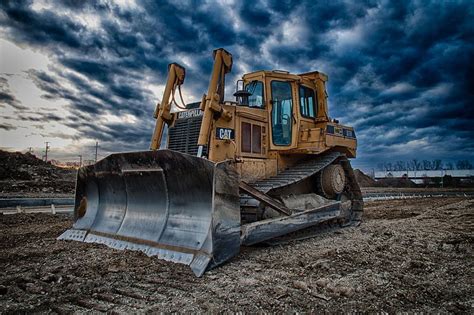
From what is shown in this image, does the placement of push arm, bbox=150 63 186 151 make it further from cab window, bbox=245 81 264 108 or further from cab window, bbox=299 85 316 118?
cab window, bbox=299 85 316 118

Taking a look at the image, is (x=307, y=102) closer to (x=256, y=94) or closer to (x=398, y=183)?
(x=256, y=94)

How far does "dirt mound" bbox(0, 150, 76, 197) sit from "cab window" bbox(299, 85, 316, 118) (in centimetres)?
1864

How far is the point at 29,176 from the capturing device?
27297 millimetres

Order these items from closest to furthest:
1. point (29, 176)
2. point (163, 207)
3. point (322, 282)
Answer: point (322, 282), point (163, 207), point (29, 176)

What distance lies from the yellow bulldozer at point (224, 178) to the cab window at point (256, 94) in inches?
0.9

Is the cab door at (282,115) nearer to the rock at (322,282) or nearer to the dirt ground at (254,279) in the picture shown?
the dirt ground at (254,279)

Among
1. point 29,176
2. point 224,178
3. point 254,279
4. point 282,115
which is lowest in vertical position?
point 254,279

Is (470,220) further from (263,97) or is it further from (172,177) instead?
(172,177)

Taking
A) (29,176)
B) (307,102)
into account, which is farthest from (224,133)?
(29,176)

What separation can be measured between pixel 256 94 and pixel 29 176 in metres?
26.7

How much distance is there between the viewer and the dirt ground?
9.91 ft

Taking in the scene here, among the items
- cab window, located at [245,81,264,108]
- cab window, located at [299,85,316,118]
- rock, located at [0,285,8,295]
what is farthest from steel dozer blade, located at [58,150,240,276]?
cab window, located at [299,85,316,118]

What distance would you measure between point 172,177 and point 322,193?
4067mm

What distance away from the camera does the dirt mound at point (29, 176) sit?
21422mm
